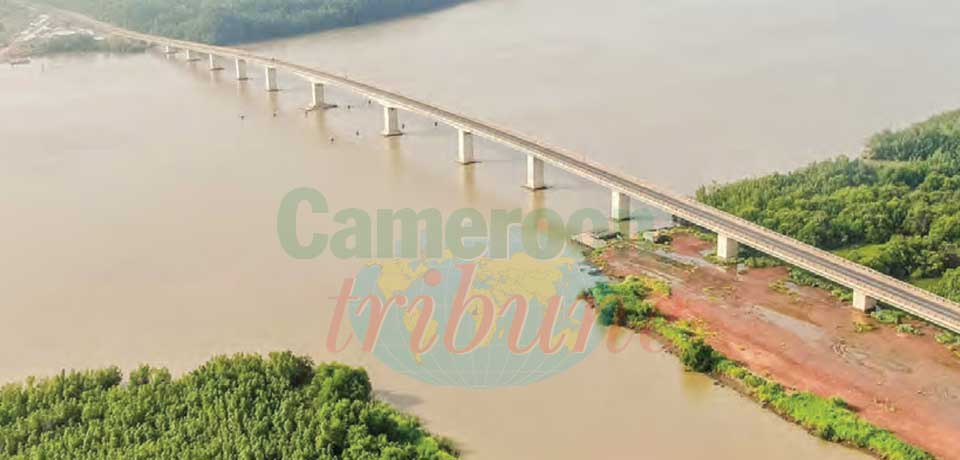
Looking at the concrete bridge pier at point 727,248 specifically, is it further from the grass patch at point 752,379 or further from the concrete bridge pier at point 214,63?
the concrete bridge pier at point 214,63

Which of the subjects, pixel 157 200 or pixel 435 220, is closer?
pixel 435 220

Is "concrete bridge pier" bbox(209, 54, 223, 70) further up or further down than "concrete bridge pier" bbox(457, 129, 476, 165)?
further up

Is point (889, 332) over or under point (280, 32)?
under

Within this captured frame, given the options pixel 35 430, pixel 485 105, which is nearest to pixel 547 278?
pixel 35 430

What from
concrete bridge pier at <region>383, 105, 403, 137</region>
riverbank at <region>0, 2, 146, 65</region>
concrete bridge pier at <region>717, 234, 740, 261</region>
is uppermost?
riverbank at <region>0, 2, 146, 65</region>

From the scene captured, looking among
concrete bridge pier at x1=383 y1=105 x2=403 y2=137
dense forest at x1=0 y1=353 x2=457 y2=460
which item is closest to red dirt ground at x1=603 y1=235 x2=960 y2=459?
dense forest at x1=0 y1=353 x2=457 y2=460

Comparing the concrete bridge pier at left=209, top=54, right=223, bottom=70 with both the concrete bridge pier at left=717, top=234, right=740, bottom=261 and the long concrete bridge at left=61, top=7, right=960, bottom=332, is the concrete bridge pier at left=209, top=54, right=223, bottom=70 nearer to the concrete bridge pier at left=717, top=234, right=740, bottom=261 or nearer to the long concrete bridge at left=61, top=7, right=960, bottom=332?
the long concrete bridge at left=61, top=7, right=960, bottom=332

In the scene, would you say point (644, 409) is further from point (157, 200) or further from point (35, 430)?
point (157, 200)
